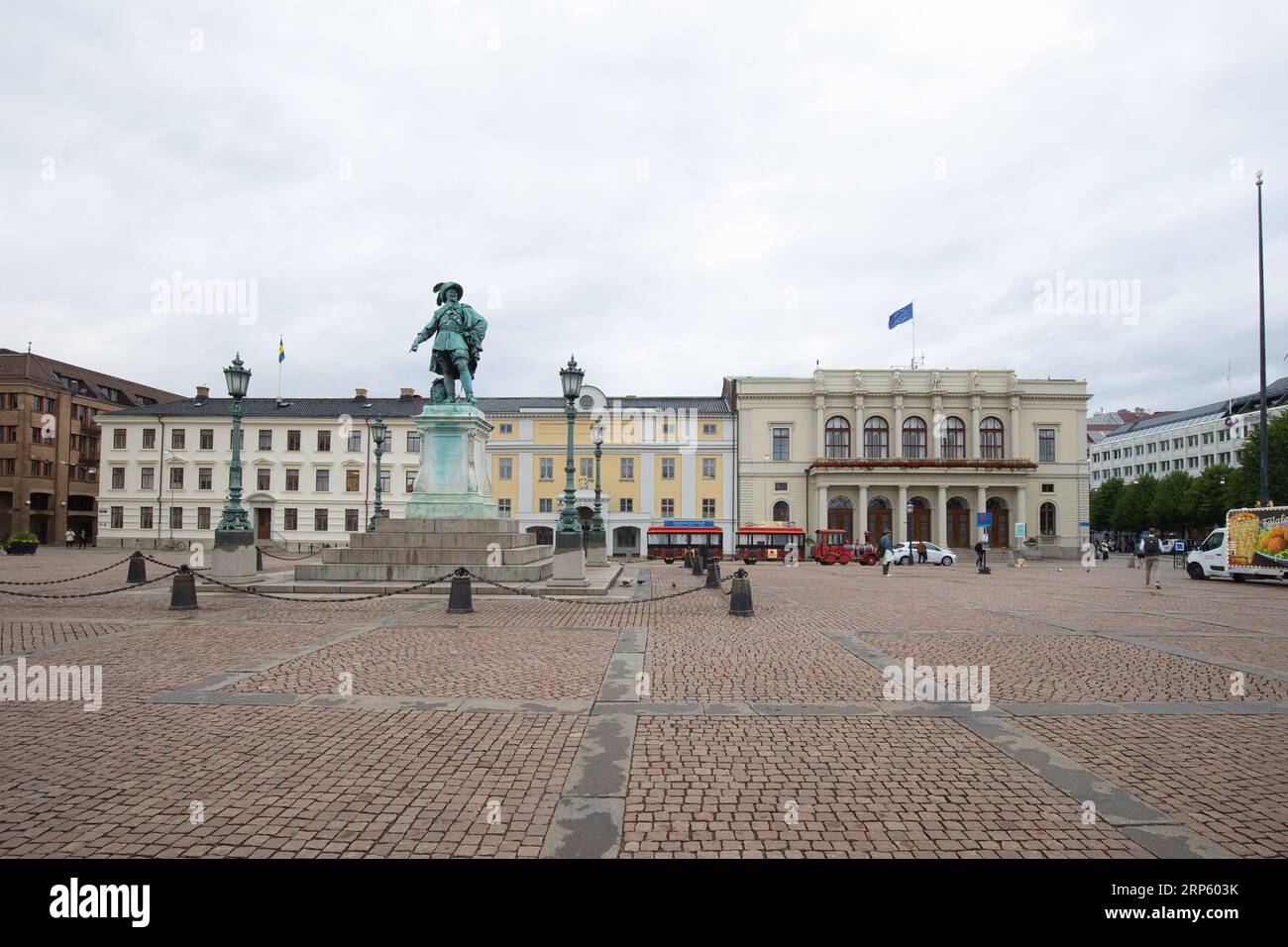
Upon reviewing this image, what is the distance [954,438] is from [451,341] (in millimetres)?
48774

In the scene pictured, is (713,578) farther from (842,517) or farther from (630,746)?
(842,517)

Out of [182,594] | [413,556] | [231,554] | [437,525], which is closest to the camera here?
[182,594]

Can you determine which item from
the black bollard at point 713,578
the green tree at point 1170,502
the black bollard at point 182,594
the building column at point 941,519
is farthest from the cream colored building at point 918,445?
the black bollard at point 182,594

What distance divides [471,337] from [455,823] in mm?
17431

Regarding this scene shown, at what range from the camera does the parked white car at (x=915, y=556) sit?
138ft

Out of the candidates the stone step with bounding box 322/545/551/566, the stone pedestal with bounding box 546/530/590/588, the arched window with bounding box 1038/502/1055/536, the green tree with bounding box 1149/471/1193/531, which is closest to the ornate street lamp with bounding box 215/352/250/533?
the stone step with bounding box 322/545/551/566

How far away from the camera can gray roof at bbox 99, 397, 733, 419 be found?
5453 cm

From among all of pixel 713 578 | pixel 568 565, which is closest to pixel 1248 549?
pixel 713 578

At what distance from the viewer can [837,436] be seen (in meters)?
57.4

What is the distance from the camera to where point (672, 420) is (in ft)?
183

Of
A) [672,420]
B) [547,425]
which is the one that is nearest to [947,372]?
[672,420]

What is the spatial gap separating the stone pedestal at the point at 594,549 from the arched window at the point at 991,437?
41.8 m

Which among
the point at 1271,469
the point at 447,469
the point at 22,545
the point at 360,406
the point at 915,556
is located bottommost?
the point at 915,556

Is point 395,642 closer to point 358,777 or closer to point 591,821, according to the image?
point 358,777
